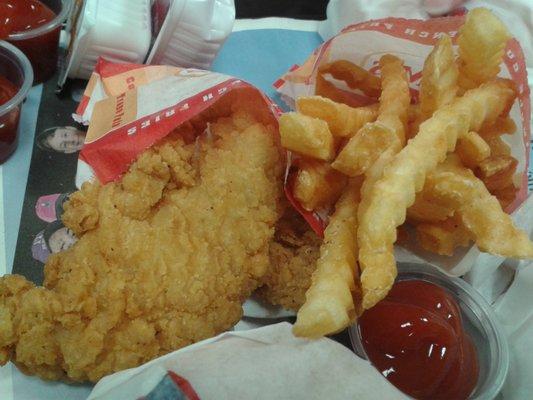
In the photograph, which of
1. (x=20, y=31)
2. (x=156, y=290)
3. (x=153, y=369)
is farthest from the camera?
(x=20, y=31)

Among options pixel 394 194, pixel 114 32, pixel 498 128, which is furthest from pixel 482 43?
pixel 114 32

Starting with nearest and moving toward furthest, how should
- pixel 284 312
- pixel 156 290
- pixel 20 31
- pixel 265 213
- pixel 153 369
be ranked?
1. pixel 153 369
2. pixel 156 290
3. pixel 265 213
4. pixel 284 312
5. pixel 20 31

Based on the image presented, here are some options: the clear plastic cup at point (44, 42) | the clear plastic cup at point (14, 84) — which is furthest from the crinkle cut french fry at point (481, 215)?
the clear plastic cup at point (44, 42)

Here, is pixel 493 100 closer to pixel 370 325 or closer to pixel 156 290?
pixel 370 325

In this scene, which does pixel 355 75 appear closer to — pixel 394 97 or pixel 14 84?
pixel 394 97

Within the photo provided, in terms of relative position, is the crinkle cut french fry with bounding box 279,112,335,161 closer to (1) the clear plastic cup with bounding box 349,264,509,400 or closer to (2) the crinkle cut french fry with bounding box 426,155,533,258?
(2) the crinkle cut french fry with bounding box 426,155,533,258

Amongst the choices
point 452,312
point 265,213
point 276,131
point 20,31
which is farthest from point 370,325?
point 20,31

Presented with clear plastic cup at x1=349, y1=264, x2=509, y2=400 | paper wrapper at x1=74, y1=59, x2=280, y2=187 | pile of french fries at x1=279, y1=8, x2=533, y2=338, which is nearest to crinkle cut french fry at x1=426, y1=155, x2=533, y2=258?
pile of french fries at x1=279, y1=8, x2=533, y2=338
